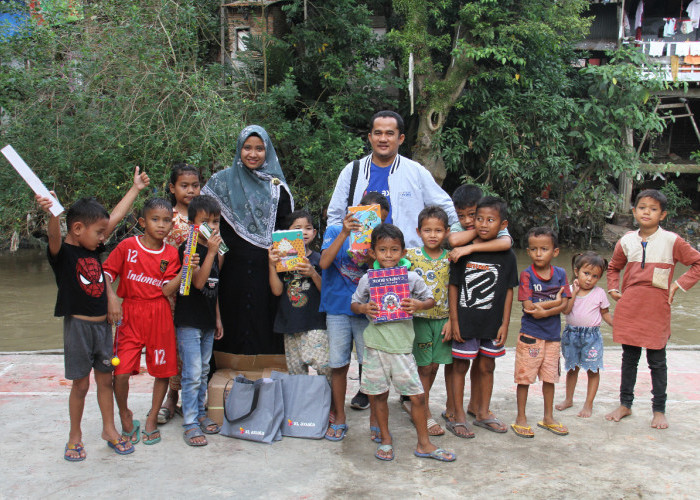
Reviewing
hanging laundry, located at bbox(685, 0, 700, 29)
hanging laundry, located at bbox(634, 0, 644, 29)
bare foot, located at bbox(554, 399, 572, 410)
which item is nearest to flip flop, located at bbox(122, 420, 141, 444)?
bare foot, located at bbox(554, 399, 572, 410)

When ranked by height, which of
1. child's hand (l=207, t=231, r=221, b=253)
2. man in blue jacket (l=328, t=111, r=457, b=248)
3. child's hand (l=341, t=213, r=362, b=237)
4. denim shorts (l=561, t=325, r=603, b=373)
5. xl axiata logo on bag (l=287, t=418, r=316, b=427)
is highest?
man in blue jacket (l=328, t=111, r=457, b=248)

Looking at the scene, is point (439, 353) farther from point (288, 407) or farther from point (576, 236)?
point (576, 236)

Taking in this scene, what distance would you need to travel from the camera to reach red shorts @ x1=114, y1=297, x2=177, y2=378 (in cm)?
360

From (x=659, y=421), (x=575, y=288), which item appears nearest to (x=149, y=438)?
(x=575, y=288)

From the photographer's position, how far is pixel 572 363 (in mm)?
4312

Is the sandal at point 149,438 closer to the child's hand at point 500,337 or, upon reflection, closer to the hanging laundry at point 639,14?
the child's hand at point 500,337

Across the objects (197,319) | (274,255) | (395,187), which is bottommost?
(197,319)

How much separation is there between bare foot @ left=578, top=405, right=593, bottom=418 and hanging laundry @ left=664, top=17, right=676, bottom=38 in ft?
50.5

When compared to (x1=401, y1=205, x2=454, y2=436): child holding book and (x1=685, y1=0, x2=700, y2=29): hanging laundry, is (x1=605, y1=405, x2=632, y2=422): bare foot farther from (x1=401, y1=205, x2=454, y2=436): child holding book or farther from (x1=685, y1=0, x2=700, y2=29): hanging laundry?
(x1=685, y1=0, x2=700, y2=29): hanging laundry

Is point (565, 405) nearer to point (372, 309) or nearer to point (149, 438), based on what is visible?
point (372, 309)

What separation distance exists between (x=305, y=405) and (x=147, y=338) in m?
1.08

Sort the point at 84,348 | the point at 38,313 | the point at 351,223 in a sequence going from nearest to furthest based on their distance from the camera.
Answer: the point at 84,348 < the point at 351,223 < the point at 38,313

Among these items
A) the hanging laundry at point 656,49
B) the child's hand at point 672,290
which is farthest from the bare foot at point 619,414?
the hanging laundry at point 656,49

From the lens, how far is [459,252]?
3795 millimetres
